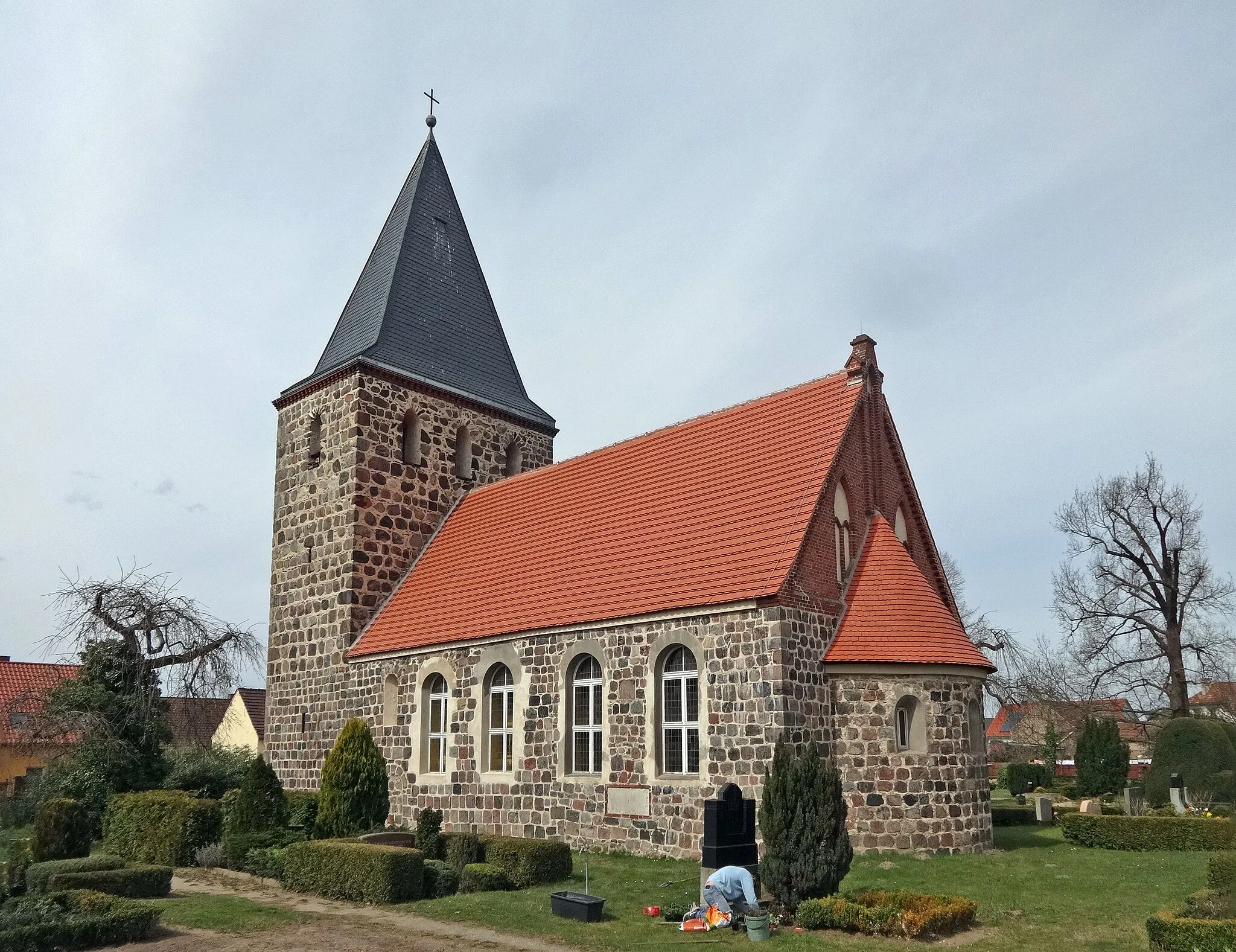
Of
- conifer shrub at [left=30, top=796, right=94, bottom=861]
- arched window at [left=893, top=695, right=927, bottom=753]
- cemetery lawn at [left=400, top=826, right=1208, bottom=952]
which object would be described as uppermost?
arched window at [left=893, top=695, right=927, bottom=753]

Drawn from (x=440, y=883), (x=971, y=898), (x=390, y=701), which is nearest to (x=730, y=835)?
(x=971, y=898)

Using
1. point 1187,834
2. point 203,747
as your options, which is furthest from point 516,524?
point 1187,834

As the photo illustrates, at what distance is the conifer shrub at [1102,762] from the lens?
27.5 meters

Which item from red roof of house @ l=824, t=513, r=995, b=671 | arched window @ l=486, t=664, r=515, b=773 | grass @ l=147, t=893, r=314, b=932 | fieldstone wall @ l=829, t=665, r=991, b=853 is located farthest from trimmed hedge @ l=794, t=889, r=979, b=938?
arched window @ l=486, t=664, r=515, b=773

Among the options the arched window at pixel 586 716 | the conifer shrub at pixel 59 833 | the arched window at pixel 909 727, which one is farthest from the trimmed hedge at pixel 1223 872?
the conifer shrub at pixel 59 833

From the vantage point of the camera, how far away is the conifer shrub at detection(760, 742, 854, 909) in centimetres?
1182

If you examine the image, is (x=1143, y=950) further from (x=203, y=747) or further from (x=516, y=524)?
(x=203, y=747)

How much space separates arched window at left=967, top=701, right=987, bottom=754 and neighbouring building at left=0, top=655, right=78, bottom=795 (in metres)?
23.0

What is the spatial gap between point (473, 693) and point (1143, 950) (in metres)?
13.2

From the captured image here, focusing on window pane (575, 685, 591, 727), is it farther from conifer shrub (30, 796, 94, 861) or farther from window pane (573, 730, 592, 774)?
conifer shrub (30, 796, 94, 861)

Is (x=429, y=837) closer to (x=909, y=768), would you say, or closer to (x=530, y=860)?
(x=530, y=860)

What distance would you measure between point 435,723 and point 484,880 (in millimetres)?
7686

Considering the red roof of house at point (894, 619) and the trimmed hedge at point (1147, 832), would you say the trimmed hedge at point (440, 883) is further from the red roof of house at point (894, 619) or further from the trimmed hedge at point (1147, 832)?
the trimmed hedge at point (1147, 832)

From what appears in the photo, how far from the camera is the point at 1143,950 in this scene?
32.4 ft
